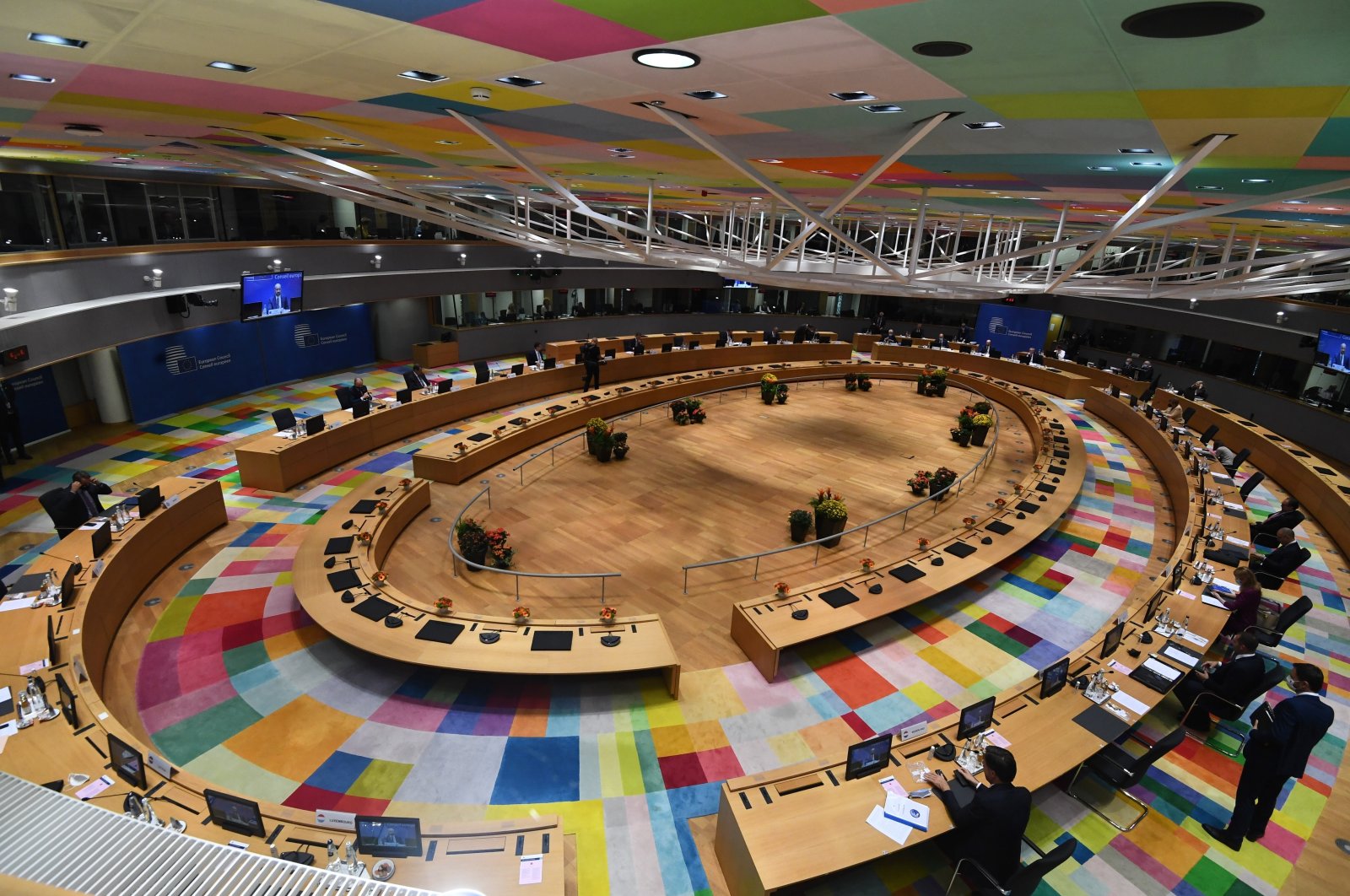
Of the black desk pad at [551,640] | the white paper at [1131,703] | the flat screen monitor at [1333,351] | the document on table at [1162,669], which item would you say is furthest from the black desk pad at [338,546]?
the flat screen monitor at [1333,351]

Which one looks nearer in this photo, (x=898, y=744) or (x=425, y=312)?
(x=898, y=744)

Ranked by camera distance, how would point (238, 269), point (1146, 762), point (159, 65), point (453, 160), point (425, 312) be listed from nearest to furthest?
point (159, 65) < point (1146, 762) < point (453, 160) < point (238, 269) < point (425, 312)

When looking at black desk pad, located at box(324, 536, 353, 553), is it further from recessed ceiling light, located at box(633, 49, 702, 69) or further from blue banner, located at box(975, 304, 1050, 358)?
blue banner, located at box(975, 304, 1050, 358)

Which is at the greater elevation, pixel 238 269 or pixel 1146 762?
pixel 238 269

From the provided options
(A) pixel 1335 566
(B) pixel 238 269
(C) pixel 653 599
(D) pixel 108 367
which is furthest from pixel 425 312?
(A) pixel 1335 566

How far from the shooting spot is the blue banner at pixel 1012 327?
26.6 metres

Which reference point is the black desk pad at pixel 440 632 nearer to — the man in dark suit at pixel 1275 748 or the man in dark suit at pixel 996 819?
the man in dark suit at pixel 996 819

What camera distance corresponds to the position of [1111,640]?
708cm

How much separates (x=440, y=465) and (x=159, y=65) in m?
10.1

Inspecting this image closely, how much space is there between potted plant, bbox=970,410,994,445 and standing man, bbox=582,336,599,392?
439 inches

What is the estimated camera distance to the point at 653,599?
9680 mm

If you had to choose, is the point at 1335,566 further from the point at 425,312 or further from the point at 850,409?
the point at 425,312

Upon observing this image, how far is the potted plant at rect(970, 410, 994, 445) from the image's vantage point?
16.8 m

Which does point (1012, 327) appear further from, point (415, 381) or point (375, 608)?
point (375, 608)
